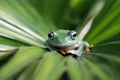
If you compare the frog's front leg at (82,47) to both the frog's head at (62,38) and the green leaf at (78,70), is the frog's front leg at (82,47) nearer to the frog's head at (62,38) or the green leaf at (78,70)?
the frog's head at (62,38)

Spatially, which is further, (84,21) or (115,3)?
(84,21)

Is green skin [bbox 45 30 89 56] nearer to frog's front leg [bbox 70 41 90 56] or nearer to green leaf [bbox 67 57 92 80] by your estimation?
frog's front leg [bbox 70 41 90 56]

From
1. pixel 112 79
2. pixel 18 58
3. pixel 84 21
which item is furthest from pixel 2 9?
pixel 112 79

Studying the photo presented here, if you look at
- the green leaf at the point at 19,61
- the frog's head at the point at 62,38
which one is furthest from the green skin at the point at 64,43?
the green leaf at the point at 19,61

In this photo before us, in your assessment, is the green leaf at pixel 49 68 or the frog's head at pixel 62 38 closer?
the green leaf at pixel 49 68

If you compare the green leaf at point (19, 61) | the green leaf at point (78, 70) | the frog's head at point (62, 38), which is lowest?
the green leaf at point (78, 70)

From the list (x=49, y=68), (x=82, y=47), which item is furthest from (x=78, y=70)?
(x=82, y=47)

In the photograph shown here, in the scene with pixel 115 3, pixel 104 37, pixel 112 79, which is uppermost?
pixel 115 3

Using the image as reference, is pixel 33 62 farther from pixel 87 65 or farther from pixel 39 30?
pixel 39 30
